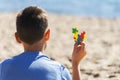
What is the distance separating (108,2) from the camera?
1891 centimetres

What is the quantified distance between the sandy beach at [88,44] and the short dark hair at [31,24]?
8.38 feet

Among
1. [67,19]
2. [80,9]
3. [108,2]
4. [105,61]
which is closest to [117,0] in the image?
[108,2]

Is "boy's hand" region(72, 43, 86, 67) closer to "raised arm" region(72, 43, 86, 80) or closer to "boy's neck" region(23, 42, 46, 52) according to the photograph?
"raised arm" region(72, 43, 86, 80)

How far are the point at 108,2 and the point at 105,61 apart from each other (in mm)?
11919

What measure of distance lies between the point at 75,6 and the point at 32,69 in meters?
14.8

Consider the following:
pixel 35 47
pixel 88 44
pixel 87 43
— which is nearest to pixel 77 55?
pixel 35 47

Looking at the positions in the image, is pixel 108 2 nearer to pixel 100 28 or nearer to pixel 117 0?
pixel 117 0

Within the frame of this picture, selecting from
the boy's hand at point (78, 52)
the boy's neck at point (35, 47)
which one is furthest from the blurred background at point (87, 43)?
the boy's neck at point (35, 47)

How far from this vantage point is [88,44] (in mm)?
8953

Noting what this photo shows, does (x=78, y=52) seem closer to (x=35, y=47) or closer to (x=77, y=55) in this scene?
(x=77, y=55)

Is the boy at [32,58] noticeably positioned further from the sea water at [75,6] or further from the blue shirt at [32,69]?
the sea water at [75,6]

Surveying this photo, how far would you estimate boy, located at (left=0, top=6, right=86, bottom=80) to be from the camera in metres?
2.98

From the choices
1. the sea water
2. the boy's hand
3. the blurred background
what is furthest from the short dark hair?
the sea water

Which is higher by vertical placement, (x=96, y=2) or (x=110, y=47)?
(x=96, y=2)
